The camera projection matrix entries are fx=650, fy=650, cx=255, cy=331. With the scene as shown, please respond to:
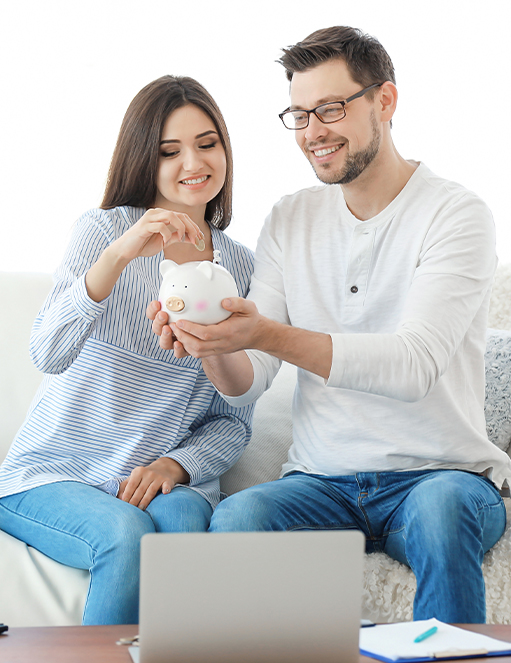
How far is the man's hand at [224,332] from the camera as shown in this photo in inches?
44.5

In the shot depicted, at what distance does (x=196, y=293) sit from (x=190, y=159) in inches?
21.7

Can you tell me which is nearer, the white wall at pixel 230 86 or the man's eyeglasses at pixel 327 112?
the man's eyeglasses at pixel 327 112

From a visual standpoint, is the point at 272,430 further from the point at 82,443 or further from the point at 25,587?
the point at 25,587

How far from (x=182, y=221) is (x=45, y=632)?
812mm

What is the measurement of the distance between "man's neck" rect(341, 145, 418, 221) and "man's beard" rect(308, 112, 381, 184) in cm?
2

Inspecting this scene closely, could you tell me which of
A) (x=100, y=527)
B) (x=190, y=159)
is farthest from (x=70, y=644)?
(x=190, y=159)

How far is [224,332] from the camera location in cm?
114

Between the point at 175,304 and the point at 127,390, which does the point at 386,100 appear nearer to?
the point at 175,304

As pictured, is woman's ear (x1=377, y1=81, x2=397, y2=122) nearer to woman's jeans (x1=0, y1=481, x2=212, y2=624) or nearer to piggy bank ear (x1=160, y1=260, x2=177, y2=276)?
piggy bank ear (x1=160, y1=260, x2=177, y2=276)

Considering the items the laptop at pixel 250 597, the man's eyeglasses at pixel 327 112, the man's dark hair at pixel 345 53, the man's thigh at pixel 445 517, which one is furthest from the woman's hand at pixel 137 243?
the laptop at pixel 250 597

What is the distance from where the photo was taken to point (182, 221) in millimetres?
1324

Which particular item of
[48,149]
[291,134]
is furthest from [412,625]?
[48,149]

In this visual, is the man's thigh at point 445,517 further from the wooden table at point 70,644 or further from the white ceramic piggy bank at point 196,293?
the white ceramic piggy bank at point 196,293

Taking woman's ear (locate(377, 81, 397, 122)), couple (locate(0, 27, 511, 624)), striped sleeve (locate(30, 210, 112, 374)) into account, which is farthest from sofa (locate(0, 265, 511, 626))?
woman's ear (locate(377, 81, 397, 122))
